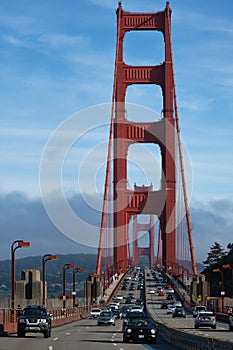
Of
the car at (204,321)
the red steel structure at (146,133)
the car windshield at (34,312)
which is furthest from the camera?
the red steel structure at (146,133)

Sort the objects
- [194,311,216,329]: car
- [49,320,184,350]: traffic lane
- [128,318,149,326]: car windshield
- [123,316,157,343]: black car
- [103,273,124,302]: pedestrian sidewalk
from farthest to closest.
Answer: [103,273,124,302]: pedestrian sidewalk, [194,311,216,329]: car, [128,318,149,326]: car windshield, [123,316,157,343]: black car, [49,320,184,350]: traffic lane

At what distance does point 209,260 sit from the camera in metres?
183

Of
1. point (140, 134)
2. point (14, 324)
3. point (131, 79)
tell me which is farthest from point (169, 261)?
point (14, 324)

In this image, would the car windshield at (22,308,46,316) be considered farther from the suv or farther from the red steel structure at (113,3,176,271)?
the red steel structure at (113,3,176,271)

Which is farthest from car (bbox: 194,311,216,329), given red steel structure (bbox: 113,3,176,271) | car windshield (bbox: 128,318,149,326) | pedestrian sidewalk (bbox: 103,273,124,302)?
red steel structure (bbox: 113,3,176,271)

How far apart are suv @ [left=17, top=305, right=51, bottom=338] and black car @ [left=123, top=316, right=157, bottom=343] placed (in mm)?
4873

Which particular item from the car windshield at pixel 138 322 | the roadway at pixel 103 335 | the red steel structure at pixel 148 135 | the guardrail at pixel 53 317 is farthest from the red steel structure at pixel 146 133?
the car windshield at pixel 138 322

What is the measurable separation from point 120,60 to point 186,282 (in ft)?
129

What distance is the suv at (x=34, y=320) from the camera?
3844 cm

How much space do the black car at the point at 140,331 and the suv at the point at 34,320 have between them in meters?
4.87

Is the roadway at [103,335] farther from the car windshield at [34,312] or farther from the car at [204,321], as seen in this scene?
the car windshield at [34,312]

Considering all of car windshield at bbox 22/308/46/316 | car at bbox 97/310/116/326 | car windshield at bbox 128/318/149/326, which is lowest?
car at bbox 97/310/116/326

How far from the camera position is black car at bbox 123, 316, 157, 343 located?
34.5 metres

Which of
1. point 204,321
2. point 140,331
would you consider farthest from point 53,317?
point 140,331
